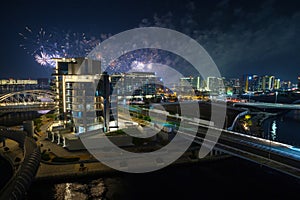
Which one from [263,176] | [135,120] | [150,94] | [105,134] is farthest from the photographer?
[150,94]

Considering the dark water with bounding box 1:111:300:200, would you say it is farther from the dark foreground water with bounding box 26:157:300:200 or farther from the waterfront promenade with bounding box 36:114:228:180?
the waterfront promenade with bounding box 36:114:228:180

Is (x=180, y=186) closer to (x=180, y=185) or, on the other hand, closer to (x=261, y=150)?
(x=180, y=185)

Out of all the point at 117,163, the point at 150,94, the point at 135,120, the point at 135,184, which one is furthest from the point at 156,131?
the point at 150,94

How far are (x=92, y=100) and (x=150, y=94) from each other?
90.6m

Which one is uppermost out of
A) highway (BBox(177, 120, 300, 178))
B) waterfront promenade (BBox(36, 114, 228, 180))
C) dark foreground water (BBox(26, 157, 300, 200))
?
highway (BBox(177, 120, 300, 178))

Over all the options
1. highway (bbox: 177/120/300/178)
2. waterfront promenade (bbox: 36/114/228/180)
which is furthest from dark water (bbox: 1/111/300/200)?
highway (bbox: 177/120/300/178)

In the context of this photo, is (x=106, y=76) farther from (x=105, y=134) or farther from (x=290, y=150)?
(x=290, y=150)

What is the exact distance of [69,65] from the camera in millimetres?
36250

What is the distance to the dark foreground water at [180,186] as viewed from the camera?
67.9 ft

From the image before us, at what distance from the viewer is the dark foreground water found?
67.9 feet

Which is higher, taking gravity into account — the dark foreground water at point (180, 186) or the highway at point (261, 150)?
the highway at point (261, 150)

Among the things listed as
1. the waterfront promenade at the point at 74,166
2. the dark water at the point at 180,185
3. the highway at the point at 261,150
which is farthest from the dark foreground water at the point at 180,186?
the highway at the point at 261,150

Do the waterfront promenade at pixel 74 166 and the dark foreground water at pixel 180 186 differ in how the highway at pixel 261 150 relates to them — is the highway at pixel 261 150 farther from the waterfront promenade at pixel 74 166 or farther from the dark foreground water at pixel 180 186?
the dark foreground water at pixel 180 186

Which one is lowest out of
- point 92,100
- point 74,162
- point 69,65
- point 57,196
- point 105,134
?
point 57,196
